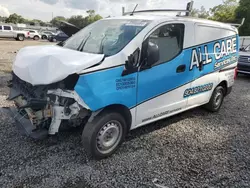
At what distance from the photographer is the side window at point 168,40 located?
140 inches

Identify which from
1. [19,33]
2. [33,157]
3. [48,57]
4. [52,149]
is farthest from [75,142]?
[19,33]

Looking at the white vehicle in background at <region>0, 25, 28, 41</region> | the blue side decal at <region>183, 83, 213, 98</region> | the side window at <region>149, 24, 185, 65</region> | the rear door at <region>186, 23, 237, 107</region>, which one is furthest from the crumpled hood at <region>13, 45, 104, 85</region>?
the white vehicle in background at <region>0, 25, 28, 41</region>

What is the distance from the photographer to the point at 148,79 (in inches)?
134

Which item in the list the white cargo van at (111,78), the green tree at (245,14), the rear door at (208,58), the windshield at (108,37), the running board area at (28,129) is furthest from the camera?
the green tree at (245,14)

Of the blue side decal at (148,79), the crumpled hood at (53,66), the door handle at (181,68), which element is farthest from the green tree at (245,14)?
the crumpled hood at (53,66)

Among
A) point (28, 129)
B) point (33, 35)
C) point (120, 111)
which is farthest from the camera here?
point (33, 35)

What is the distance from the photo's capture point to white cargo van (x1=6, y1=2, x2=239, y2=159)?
282cm

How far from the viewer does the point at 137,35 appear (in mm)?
3262

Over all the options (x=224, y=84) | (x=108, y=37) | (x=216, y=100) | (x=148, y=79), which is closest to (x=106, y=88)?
(x=148, y=79)

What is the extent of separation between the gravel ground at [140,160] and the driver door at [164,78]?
51 cm

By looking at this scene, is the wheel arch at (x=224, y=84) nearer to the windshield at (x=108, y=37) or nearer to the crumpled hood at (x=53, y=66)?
the windshield at (x=108, y=37)

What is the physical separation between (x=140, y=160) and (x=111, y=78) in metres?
1.30

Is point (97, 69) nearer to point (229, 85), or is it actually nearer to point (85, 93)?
point (85, 93)

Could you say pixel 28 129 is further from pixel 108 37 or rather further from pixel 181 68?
pixel 181 68
